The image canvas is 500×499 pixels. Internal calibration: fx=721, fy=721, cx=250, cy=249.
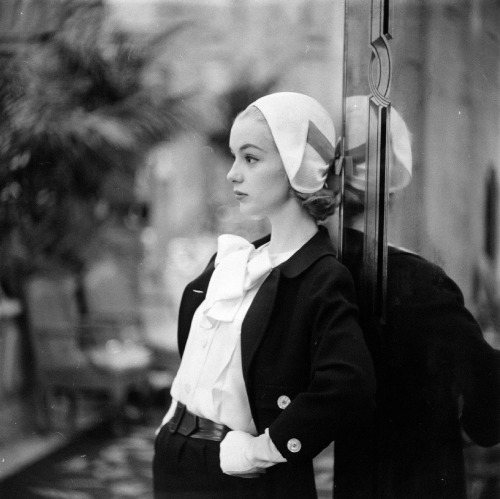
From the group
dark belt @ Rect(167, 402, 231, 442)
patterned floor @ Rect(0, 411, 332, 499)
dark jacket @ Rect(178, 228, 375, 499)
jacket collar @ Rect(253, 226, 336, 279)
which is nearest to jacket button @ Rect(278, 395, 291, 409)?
dark jacket @ Rect(178, 228, 375, 499)

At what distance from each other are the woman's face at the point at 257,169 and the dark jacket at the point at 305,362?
150 millimetres

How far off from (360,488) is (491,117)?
1.07 meters

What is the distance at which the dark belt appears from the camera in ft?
5.91

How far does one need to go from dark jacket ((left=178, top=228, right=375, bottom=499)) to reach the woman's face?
0.15m

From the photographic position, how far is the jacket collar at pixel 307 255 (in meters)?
1.77

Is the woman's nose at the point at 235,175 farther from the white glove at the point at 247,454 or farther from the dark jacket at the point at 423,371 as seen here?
the white glove at the point at 247,454

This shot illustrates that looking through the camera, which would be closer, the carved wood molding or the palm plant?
the carved wood molding

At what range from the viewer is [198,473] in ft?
6.08

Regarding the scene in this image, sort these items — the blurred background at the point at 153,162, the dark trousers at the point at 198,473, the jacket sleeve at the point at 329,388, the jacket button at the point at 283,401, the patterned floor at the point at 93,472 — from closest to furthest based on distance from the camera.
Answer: the jacket sleeve at the point at 329,388 → the jacket button at the point at 283,401 → the dark trousers at the point at 198,473 → the blurred background at the point at 153,162 → the patterned floor at the point at 93,472

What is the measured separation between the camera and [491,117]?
6.51 feet

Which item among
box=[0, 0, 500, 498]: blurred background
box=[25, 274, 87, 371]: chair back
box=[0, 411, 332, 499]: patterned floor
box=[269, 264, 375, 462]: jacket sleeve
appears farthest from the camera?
box=[25, 274, 87, 371]: chair back

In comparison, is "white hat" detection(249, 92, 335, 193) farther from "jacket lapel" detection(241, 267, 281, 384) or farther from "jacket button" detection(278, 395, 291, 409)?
"jacket button" detection(278, 395, 291, 409)

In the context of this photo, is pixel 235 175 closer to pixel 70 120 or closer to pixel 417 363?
pixel 417 363

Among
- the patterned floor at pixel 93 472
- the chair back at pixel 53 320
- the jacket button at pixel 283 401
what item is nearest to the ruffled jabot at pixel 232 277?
the jacket button at pixel 283 401
